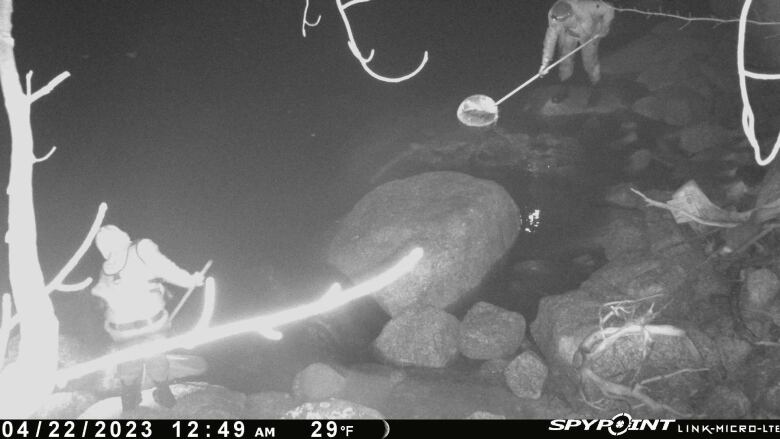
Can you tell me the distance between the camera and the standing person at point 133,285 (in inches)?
163

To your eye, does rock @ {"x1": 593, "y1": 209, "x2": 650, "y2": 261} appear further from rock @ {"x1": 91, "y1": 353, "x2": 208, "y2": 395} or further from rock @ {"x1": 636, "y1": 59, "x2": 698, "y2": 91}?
rock @ {"x1": 91, "y1": 353, "x2": 208, "y2": 395}

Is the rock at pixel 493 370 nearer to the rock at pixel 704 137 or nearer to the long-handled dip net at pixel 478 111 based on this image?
the rock at pixel 704 137

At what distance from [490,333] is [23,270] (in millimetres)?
3981

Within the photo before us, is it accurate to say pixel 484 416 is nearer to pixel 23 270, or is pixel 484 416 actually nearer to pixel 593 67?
pixel 23 270

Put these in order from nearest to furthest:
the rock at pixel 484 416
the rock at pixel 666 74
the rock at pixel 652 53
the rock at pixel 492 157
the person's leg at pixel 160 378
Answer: the rock at pixel 484 416
the person's leg at pixel 160 378
the rock at pixel 492 157
the rock at pixel 666 74
the rock at pixel 652 53

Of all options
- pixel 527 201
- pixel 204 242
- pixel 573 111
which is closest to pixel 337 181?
pixel 204 242

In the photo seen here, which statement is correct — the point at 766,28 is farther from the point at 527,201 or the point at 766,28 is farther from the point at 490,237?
the point at 490,237

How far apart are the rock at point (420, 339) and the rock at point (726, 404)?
7.34 feet

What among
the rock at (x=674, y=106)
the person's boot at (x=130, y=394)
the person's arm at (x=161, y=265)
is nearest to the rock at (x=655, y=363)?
the person's arm at (x=161, y=265)

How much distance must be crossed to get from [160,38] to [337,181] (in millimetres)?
10009

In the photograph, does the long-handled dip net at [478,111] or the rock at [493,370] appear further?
the long-handled dip net at [478,111]

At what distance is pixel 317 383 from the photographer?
514 cm

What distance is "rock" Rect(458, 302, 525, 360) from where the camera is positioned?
202 inches

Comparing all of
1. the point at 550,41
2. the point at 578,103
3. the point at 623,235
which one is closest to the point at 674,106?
the point at 578,103
